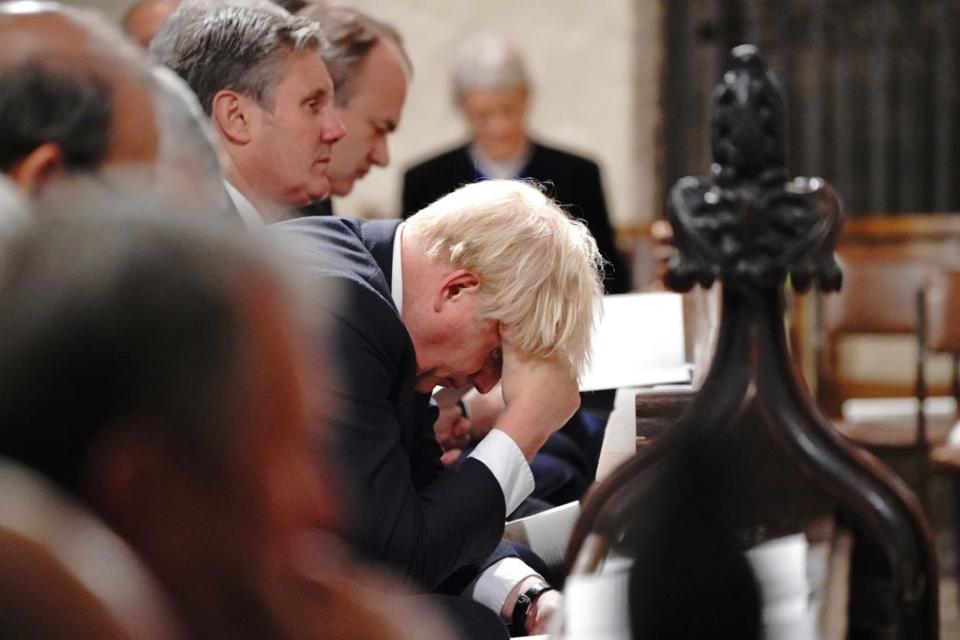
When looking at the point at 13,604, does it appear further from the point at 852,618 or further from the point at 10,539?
the point at 852,618

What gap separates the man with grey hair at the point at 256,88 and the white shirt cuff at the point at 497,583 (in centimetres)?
71

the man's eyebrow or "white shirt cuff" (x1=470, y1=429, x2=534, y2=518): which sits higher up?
the man's eyebrow

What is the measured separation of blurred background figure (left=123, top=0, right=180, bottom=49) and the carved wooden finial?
100.0 inches

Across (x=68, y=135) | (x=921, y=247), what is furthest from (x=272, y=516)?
(x=921, y=247)

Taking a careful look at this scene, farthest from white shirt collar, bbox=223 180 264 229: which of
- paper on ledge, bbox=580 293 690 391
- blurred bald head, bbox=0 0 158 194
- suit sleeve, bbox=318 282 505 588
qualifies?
blurred bald head, bbox=0 0 158 194

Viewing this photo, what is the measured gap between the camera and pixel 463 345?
2102 mm

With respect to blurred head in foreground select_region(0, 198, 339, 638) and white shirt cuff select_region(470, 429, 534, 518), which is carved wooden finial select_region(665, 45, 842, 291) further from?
white shirt cuff select_region(470, 429, 534, 518)

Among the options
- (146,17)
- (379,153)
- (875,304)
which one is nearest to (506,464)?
(379,153)

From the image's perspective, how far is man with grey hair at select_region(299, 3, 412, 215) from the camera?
10.5 feet

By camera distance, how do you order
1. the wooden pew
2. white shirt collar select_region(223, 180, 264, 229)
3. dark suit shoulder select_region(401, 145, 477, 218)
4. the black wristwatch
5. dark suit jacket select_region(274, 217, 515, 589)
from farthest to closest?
dark suit shoulder select_region(401, 145, 477, 218), white shirt collar select_region(223, 180, 264, 229), the black wristwatch, dark suit jacket select_region(274, 217, 515, 589), the wooden pew

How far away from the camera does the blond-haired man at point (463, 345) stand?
189cm

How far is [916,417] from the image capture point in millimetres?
5453

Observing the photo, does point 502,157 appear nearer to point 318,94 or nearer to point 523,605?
point 318,94

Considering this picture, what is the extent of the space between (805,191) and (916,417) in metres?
4.76
